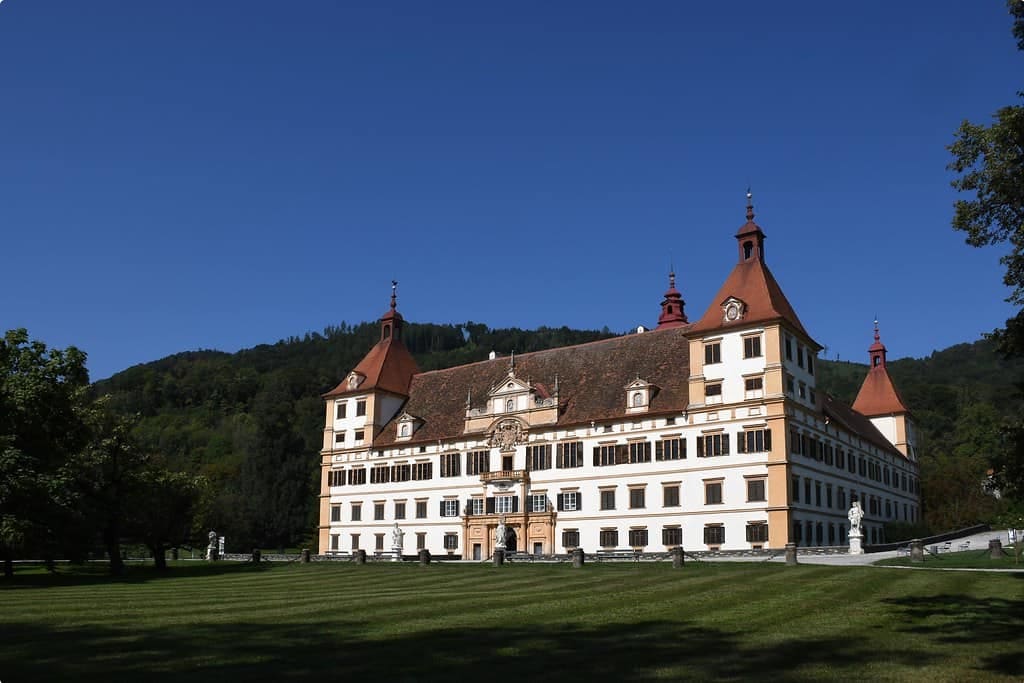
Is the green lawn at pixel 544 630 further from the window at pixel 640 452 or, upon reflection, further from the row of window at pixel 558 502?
the window at pixel 640 452

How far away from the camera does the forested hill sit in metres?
83.7

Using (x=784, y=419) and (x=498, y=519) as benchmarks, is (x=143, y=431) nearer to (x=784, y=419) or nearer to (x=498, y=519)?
(x=498, y=519)

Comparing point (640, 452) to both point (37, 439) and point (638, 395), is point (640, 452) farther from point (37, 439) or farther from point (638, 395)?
point (37, 439)

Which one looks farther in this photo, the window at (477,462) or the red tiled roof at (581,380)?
the window at (477,462)

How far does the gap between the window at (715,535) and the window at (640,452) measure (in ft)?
18.4

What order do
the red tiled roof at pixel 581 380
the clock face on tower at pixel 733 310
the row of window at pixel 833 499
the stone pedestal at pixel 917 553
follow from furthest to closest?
1. the red tiled roof at pixel 581 380
2. the clock face on tower at pixel 733 310
3. the row of window at pixel 833 499
4. the stone pedestal at pixel 917 553

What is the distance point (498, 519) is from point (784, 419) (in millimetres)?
20176

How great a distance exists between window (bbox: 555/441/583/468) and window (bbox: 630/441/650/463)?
3.63 m

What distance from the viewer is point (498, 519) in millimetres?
60219

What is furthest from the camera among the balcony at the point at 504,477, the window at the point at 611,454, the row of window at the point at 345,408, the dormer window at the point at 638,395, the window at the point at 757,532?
the row of window at the point at 345,408

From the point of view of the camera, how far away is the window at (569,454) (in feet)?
189

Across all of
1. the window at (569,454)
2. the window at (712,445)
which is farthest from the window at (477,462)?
the window at (712,445)

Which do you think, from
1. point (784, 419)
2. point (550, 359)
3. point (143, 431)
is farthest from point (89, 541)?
point (143, 431)

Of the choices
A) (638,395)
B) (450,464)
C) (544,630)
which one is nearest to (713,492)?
(638,395)
